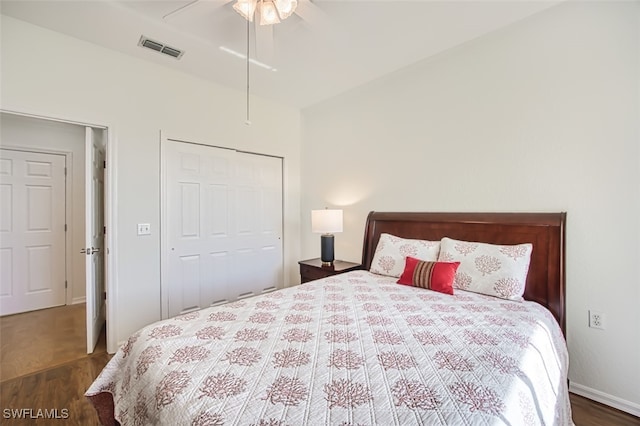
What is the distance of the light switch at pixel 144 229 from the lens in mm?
2691

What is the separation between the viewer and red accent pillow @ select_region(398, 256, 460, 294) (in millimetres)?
2027

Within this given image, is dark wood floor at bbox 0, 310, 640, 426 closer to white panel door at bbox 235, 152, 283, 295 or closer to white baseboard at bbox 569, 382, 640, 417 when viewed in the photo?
white baseboard at bbox 569, 382, 640, 417

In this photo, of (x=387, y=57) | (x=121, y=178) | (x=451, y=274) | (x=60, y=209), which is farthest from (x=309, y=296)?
(x=60, y=209)

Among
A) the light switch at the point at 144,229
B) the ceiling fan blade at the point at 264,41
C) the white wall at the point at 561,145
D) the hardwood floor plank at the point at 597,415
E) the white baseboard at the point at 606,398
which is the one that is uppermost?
the ceiling fan blade at the point at 264,41

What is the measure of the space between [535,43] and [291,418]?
2739 mm

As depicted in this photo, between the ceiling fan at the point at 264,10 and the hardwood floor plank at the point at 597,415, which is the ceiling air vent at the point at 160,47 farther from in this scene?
the hardwood floor plank at the point at 597,415

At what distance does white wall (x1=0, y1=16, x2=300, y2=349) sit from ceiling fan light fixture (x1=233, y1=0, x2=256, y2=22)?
1.41 meters

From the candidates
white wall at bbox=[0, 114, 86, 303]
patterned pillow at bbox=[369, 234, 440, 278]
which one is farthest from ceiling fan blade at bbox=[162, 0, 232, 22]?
white wall at bbox=[0, 114, 86, 303]

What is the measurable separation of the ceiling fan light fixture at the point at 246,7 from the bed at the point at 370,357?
1814mm

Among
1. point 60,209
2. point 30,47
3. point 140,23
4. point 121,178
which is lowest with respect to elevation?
point 60,209

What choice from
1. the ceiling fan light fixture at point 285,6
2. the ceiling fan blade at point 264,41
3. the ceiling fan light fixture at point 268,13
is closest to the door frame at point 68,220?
the ceiling fan blade at point 264,41

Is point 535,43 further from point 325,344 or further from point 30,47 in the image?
point 30,47

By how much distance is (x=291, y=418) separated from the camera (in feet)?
2.65

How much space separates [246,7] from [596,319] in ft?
9.79
